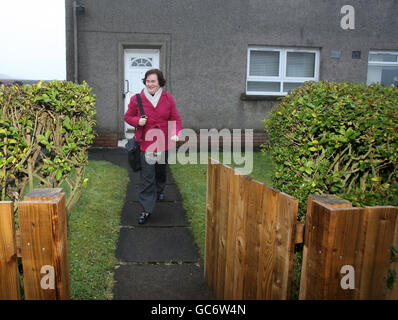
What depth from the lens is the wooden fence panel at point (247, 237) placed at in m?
1.76

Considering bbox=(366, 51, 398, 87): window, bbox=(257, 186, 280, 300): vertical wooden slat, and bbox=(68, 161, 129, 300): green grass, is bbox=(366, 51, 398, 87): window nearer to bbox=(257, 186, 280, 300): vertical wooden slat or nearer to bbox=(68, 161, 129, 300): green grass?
bbox=(68, 161, 129, 300): green grass

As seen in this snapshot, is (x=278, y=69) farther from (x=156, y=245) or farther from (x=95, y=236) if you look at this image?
(x=95, y=236)

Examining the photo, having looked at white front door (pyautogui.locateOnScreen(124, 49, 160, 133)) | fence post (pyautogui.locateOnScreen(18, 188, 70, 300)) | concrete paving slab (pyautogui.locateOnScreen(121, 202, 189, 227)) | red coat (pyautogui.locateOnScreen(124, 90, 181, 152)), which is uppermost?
white front door (pyautogui.locateOnScreen(124, 49, 160, 133))

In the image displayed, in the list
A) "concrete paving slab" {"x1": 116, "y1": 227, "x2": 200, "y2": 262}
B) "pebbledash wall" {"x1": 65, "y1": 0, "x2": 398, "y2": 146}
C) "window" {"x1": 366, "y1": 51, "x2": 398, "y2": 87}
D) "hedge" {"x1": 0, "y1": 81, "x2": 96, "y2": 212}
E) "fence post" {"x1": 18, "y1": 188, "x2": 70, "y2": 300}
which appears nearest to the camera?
"fence post" {"x1": 18, "y1": 188, "x2": 70, "y2": 300}

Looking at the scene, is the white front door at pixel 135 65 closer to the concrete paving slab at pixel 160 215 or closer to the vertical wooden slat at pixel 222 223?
the concrete paving slab at pixel 160 215

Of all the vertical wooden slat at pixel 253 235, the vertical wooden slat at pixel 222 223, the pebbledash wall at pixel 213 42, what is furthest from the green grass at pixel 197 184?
the pebbledash wall at pixel 213 42

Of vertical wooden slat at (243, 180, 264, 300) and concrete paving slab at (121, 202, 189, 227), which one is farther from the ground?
vertical wooden slat at (243, 180, 264, 300)

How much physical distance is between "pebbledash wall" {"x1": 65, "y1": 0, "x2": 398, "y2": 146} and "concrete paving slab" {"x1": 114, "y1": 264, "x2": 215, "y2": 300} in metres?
7.21

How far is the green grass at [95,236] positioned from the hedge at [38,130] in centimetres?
44

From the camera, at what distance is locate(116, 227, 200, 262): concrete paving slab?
3602mm

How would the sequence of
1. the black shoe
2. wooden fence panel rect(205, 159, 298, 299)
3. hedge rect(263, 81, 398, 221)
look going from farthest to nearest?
the black shoe → hedge rect(263, 81, 398, 221) → wooden fence panel rect(205, 159, 298, 299)

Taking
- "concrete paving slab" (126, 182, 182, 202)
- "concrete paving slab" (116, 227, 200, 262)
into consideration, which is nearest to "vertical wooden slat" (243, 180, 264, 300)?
"concrete paving slab" (116, 227, 200, 262)

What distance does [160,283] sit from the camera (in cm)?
310

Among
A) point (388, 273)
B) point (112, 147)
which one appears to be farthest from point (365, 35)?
point (388, 273)
